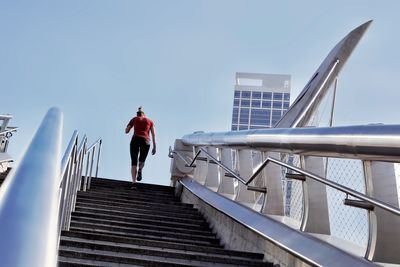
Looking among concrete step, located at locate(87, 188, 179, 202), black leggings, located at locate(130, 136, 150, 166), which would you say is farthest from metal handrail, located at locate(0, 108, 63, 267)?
black leggings, located at locate(130, 136, 150, 166)

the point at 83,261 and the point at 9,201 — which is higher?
the point at 9,201

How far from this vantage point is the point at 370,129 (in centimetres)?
260

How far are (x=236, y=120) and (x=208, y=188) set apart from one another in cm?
14043

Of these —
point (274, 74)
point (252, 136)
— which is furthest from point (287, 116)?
point (274, 74)

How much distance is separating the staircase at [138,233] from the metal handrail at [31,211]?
6.96 feet

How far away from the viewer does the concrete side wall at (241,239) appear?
3776 mm

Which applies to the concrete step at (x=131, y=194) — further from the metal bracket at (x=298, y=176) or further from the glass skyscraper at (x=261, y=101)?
the glass skyscraper at (x=261, y=101)

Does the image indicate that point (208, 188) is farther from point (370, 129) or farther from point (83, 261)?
point (370, 129)

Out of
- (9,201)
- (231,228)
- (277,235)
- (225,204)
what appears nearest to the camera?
(9,201)

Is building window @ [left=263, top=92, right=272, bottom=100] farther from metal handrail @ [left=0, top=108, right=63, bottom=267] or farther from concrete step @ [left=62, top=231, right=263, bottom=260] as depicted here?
metal handrail @ [left=0, top=108, right=63, bottom=267]

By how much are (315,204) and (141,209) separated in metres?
3.45

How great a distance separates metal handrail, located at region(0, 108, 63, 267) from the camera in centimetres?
86

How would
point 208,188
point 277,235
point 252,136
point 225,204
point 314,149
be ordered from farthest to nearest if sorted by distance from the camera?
point 208,188
point 225,204
point 252,136
point 277,235
point 314,149

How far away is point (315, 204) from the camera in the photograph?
364 cm
